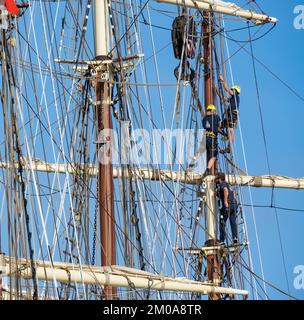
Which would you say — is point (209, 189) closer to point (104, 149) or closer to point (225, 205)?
point (225, 205)

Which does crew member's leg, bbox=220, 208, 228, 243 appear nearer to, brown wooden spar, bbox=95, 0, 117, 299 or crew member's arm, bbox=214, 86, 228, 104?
crew member's arm, bbox=214, 86, 228, 104

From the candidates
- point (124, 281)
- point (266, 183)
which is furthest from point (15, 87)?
point (266, 183)

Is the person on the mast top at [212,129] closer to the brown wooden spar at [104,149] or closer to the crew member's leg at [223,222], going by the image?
the crew member's leg at [223,222]

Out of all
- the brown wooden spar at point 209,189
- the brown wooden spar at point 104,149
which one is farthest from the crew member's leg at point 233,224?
the brown wooden spar at point 104,149

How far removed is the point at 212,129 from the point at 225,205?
2562 millimetres

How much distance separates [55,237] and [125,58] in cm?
522

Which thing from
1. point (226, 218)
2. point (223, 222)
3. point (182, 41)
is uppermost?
point (182, 41)

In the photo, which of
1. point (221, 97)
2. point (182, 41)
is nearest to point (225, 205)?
point (221, 97)

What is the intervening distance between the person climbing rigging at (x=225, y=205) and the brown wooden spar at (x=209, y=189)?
25cm

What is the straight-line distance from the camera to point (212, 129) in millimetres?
42750

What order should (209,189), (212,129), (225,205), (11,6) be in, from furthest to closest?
(209,189)
(225,205)
(212,129)
(11,6)

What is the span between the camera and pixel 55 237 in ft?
106

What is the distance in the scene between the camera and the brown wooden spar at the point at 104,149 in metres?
32.9
